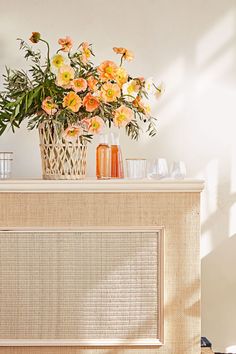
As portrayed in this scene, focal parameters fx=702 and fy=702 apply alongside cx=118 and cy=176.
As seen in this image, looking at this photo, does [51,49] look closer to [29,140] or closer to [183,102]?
[29,140]

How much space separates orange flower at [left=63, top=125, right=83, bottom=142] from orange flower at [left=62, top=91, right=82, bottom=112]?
0.08 m

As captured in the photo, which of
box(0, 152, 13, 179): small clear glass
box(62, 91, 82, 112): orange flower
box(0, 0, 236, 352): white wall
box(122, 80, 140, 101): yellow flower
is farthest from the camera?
box(0, 0, 236, 352): white wall

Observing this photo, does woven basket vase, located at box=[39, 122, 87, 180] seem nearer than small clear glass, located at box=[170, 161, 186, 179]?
Yes

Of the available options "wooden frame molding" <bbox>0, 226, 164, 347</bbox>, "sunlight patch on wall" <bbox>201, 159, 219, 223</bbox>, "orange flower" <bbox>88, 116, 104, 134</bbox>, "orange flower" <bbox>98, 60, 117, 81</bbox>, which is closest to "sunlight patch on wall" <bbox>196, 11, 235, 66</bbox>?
"sunlight patch on wall" <bbox>201, 159, 219, 223</bbox>

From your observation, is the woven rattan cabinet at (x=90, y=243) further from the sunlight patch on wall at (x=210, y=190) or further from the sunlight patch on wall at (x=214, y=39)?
the sunlight patch on wall at (x=214, y=39)

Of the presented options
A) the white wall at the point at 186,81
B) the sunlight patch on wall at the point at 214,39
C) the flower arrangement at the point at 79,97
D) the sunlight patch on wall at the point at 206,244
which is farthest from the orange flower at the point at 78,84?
the sunlight patch on wall at the point at 206,244

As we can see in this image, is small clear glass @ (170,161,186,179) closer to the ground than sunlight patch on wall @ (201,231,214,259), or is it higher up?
higher up

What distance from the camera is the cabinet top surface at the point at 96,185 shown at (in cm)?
269

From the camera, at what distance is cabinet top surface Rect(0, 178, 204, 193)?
8.83ft

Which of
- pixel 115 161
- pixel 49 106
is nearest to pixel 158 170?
pixel 115 161

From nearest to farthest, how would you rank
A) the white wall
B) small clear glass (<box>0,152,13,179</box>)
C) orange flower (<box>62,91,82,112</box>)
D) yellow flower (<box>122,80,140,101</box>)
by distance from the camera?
1. orange flower (<box>62,91,82,112</box>)
2. yellow flower (<box>122,80,140,101</box>)
3. small clear glass (<box>0,152,13,179</box>)
4. the white wall

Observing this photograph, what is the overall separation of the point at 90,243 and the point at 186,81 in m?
1.05

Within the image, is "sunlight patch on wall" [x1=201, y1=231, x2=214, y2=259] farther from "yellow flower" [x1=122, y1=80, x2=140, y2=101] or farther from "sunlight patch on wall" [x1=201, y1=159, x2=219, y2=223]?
"yellow flower" [x1=122, y1=80, x2=140, y2=101]

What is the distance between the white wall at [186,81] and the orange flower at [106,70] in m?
0.61
